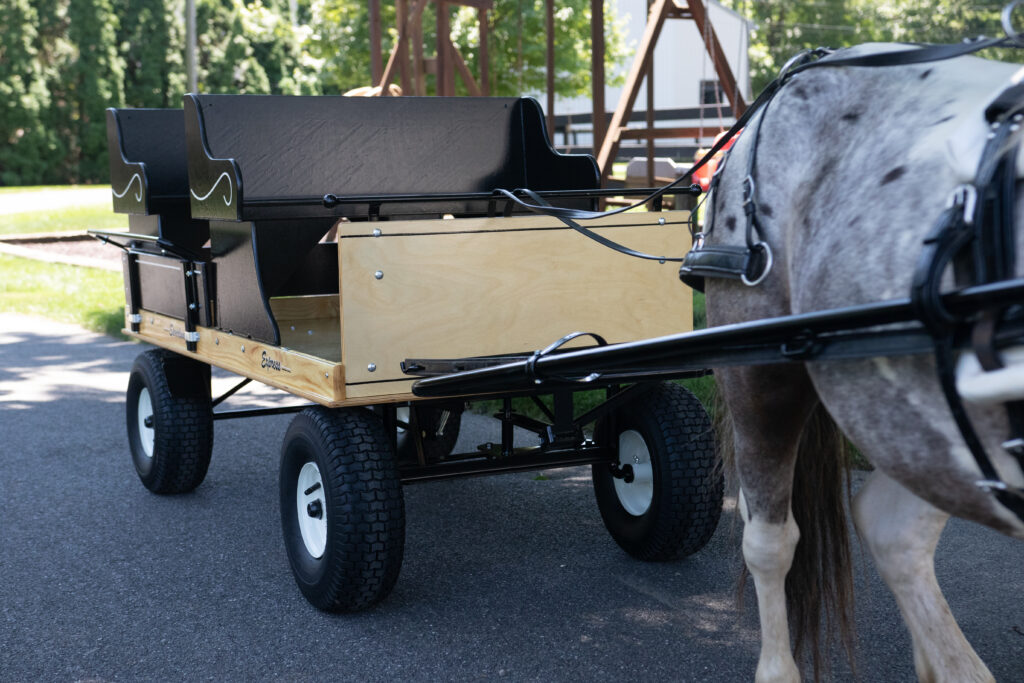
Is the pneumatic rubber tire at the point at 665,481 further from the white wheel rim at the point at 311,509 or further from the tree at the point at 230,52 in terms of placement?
the tree at the point at 230,52

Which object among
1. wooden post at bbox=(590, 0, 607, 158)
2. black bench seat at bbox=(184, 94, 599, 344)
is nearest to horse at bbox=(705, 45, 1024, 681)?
black bench seat at bbox=(184, 94, 599, 344)

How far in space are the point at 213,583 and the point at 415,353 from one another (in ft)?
3.83

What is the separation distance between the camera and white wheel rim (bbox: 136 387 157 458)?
16.0 feet

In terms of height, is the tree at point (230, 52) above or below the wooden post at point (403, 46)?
above

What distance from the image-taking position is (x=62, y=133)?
32156 mm

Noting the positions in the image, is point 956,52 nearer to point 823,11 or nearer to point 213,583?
point 213,583

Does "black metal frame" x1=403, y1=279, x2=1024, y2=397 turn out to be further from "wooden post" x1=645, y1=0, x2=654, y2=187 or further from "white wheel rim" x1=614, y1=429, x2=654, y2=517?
"wooden post" x1=645, y1=0, x2=654, y2=187

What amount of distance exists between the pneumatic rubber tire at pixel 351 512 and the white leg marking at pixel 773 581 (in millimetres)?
1207

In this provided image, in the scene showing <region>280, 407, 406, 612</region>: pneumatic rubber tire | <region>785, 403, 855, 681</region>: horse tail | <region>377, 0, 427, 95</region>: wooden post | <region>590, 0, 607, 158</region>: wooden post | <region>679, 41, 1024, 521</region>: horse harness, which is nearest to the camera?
<region>679, 41, 1024, 521</region>: horse harness

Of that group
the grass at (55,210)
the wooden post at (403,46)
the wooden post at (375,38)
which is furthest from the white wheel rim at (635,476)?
the grass at (55,210)

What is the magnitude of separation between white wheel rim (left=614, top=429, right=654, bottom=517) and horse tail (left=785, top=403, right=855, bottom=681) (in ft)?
3.46

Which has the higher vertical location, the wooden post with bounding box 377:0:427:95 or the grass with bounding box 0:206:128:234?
the wooden post with bounding box 377:0:427:95

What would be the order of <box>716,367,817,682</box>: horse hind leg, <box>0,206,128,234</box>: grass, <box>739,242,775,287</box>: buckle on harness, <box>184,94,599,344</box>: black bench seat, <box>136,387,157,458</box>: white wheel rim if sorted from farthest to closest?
<box>0,206,128,234</box>: grass < <box>136,387,157,458</box>: white wheel rim < <box>184,94,599,344</box>: black bench seat < <box>716,367,817,682</box>: horse hind leg < <box>739,242,775,287</box>: buckle on harness

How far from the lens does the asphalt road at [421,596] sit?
10.2ft
